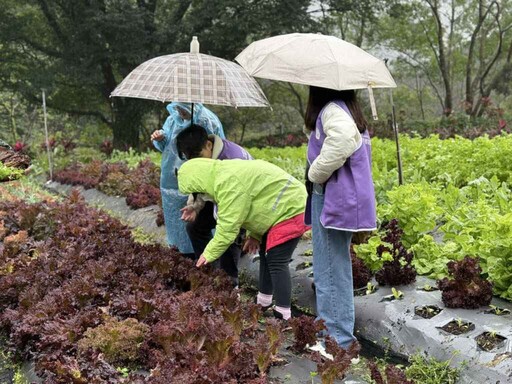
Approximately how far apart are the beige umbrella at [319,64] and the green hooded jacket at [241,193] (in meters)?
0.69

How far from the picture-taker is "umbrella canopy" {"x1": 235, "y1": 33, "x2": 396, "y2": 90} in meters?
3.40

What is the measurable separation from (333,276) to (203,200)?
3.84 ft

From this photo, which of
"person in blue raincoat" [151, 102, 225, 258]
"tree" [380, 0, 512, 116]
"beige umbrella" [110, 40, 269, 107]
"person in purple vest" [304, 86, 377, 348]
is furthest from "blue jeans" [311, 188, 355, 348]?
"tree" [380, 0, 512, 116]

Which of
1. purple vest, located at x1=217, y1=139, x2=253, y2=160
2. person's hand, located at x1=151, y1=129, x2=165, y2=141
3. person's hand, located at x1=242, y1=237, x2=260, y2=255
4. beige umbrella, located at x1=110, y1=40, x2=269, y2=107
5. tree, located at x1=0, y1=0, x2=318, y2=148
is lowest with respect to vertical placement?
person's hand, located at x1=242, y1=237, x2=260, y2=255

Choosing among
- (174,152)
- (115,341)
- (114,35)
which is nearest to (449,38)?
(114,35)

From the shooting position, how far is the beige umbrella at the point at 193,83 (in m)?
4.28

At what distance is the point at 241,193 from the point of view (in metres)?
3.88

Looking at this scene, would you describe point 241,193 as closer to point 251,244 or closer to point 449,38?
point 251,244

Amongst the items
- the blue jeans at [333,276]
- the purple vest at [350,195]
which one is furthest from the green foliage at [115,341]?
the purple vest at [350,195]

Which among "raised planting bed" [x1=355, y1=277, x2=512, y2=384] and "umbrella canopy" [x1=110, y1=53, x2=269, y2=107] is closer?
"raised planting bed" [x1=355, y1=277, x2=512, y2=384]

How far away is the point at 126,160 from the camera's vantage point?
13992 mm

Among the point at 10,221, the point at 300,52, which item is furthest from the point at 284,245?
the point at 10,221

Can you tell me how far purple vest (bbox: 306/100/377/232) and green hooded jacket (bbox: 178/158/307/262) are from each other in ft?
1.90

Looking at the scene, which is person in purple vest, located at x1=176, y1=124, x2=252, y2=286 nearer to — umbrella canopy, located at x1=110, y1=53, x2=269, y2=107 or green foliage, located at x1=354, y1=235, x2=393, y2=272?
umbrella canopy, located at x1=110, y1=53, x2=269, y2=107
